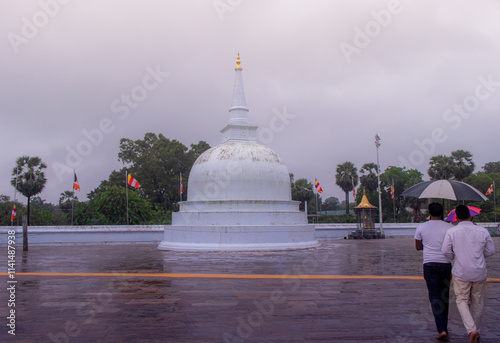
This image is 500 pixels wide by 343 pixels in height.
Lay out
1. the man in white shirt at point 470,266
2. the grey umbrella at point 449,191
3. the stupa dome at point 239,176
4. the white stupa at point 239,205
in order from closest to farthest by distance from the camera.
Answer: the man in white shirt at point 470,266
the grey umbrella at point 449,191
the white stupa at point 239,205
the stupa dome at point 239,176

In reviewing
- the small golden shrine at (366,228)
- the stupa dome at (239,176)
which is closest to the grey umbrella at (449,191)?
the stupa dome at (239,176)

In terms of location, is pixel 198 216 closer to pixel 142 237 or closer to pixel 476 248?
pixel 142 237

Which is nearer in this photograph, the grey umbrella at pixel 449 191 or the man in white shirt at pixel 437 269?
the man in white shirt at pixel 437 269

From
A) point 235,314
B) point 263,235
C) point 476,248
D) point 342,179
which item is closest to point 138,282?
point 235,314

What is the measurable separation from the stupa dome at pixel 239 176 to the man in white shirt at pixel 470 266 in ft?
55.0

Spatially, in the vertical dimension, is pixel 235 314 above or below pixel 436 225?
below

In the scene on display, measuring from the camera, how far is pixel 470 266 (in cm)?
555

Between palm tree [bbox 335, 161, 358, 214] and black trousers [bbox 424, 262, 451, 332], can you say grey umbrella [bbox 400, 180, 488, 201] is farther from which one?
palm tree [bbox 335, 161, 358, 214]

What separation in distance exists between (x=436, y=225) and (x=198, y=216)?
16499 millimetres

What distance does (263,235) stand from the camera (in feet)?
67.7

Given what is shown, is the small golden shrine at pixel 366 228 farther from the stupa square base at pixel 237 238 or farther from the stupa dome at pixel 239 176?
the stupa square base at pixel 237 238

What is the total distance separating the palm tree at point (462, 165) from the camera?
4897 cm

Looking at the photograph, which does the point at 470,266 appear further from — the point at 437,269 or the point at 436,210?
the point at 436,210

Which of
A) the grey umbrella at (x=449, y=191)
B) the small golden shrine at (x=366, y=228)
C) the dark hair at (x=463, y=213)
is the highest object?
the grey umbrella at (x=449, y=191)
